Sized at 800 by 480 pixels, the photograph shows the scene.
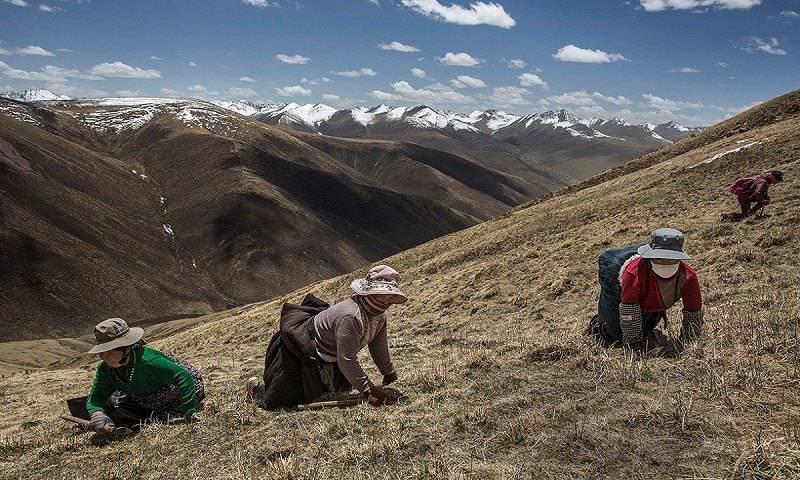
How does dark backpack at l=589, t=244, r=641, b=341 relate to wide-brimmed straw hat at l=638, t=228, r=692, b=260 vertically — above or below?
below

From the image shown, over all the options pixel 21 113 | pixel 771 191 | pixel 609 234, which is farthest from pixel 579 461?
pixel 21 113

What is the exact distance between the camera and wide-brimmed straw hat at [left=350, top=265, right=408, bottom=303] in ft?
19.6

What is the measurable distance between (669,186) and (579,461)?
846 inches

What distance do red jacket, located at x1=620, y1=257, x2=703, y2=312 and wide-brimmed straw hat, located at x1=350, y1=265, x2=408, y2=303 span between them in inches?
112

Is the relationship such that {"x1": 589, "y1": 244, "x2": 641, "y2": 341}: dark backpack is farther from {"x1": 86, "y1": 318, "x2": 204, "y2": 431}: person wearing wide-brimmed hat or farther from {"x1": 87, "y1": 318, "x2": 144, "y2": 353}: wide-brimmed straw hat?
{"x1": 87, "y1": 318, "x2": 144, "y2": 353}: wide-brimmed straw hat

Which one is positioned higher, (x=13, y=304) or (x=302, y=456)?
(x=302, y=456)

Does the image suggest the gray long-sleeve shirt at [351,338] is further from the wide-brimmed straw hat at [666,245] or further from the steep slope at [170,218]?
the steep slope at [170,218]

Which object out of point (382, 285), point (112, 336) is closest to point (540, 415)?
point (382, 285)

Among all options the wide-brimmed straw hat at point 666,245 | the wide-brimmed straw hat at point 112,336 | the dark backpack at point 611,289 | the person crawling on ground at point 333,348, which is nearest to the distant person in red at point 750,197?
the dark backpack at point 611,289

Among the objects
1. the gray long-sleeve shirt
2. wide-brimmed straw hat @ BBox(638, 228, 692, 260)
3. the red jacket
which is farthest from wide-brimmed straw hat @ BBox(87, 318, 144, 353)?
wide-brimmed straw hat @ BBox(638, 228, 692, 260)

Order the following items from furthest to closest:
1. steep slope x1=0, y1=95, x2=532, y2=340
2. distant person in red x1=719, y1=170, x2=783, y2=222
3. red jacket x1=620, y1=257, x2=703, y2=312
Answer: steep slope x1=0, y1=95, x2=532, y2=340
distant person in red x1=719, y1=170, x2=783, y2=222
red jacket x1=620, y1=257, x2=703, y2=312

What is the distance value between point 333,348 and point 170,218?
129332 millimetres

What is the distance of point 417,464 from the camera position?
173 inches

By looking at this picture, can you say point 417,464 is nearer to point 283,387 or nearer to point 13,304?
point 283,387
